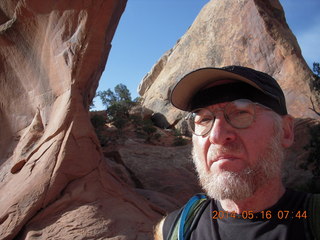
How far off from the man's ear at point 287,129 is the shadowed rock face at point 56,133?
368cm

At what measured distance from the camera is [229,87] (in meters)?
1.31

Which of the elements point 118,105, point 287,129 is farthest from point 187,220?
point 118,105

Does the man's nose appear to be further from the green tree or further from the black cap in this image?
the green tree

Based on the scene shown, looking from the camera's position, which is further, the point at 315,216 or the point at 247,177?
the point at 247,177

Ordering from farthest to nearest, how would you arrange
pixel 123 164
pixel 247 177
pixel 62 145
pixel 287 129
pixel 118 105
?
pixel 118 105
pixel 123 164
pixel 62 145
pixel 287 129
pixel 247 177

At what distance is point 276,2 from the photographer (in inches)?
715

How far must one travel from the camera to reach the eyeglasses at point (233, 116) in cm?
121

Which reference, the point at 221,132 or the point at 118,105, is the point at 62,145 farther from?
the point at 118,105

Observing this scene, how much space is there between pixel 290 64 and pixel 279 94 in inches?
587

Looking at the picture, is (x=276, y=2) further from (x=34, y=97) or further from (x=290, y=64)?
(x=34, y=97)

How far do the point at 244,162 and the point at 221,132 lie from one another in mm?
156

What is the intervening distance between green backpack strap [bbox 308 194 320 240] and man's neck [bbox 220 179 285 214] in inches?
5.8

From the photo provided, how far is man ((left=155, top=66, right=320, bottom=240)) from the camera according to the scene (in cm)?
115

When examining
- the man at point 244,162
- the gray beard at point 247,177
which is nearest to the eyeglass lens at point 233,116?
the man at point 244,162
